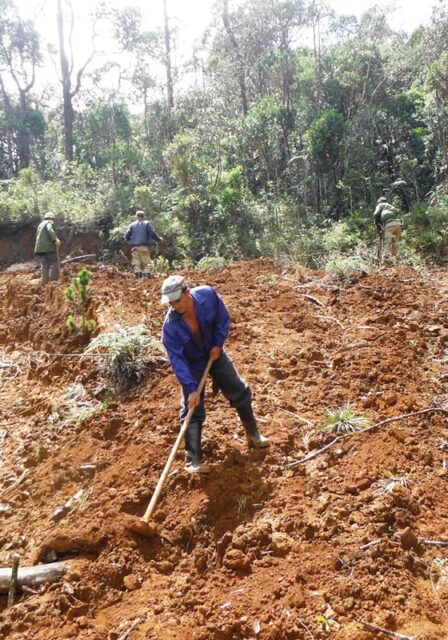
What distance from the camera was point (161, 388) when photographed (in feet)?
15.6

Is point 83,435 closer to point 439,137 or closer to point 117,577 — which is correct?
point 117,577

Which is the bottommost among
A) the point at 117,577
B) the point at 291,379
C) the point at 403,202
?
the point at 117,577

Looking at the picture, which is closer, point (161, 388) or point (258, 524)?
point (258, 524)

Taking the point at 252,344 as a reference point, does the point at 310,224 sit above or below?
above

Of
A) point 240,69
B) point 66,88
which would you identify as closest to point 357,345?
point 240,69

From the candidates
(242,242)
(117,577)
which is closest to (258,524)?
(117,577)

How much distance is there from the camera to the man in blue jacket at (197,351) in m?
3.43

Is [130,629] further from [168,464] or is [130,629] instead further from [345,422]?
[345,422]

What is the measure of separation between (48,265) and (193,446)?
246 inches

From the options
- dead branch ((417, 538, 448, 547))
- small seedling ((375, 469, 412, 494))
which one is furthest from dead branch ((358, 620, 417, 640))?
small seedling ((375, 469, 412, 494))

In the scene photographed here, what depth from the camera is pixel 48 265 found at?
8789 millimetres

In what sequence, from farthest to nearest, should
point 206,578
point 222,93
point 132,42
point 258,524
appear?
point 132,42
point 222,93
point 258,524
point 206,578

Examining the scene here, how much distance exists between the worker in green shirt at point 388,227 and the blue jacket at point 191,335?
19.9ft

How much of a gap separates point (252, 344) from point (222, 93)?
1399 centimetres
